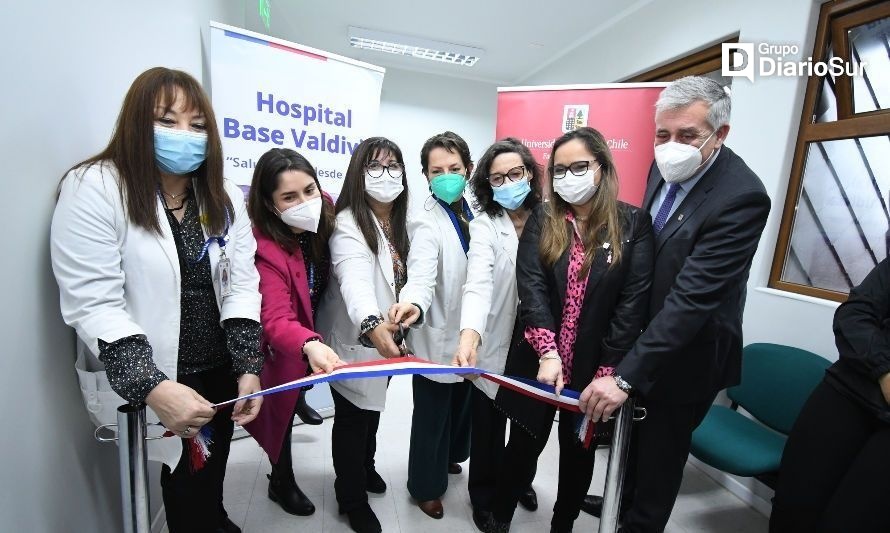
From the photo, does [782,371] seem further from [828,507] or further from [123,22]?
[123,22]

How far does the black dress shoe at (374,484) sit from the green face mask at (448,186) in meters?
1.50

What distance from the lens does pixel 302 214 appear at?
61.9 inches

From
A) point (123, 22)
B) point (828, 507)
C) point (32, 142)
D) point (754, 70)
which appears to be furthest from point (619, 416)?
point (754, 70)

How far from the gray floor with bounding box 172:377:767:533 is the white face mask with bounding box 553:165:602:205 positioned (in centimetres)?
161

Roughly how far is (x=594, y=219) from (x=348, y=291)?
922 millimetres

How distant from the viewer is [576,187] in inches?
60.1

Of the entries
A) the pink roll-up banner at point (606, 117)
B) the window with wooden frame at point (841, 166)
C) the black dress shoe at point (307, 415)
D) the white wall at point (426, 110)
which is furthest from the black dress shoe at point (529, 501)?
the white wall at point (426, 110)

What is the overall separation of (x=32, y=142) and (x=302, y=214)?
2.37 feet

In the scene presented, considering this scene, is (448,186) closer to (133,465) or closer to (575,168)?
(575,168)

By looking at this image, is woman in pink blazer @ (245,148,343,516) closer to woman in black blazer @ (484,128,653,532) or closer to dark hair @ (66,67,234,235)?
dark hair @ (66,67,234,235)

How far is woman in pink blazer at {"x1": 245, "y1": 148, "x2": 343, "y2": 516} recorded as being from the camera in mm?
1503

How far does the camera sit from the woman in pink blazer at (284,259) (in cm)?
150

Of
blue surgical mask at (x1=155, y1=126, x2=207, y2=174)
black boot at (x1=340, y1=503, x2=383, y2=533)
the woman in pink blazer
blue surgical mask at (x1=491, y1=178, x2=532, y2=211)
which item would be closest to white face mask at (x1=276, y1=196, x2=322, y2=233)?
the woman in pink blazer

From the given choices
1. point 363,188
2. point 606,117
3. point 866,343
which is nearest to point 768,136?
point 606,117
